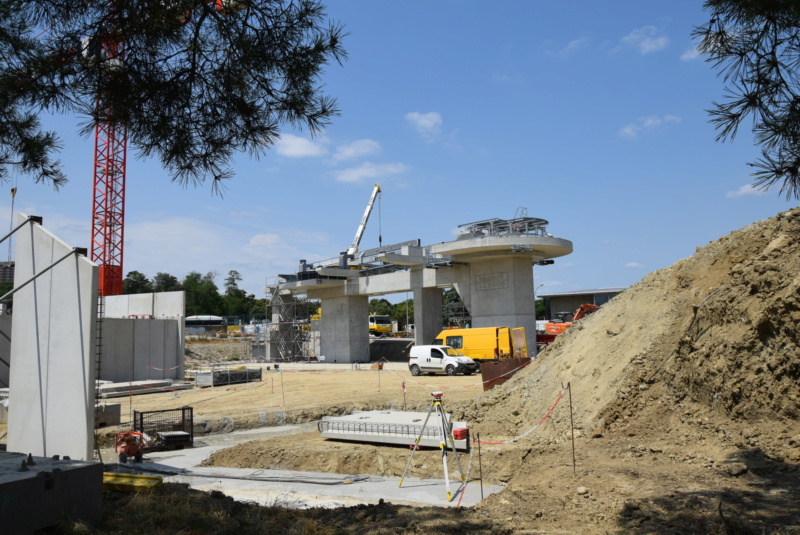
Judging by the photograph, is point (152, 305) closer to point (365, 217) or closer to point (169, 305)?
point (169, 305)

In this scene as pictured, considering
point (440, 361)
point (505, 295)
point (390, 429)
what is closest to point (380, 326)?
point (505, 295)

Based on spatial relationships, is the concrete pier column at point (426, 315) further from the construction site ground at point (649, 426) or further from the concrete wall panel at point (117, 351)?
the construction site ground at point (649, 426)

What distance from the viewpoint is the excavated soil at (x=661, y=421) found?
20.5 feet

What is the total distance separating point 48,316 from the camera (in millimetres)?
9125

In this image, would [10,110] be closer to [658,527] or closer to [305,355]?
[658,527]

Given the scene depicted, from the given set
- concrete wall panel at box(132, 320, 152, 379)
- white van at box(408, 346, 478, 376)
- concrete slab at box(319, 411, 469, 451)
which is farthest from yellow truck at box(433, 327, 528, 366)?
concrete slab at box(319, 411, 469, 451)

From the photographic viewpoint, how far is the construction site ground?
6.04 meters

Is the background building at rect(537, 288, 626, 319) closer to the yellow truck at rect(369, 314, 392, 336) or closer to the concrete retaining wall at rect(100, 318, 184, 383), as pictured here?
the yellow truck at rect(369, 314, 392, 336)

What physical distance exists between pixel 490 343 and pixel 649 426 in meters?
21.5

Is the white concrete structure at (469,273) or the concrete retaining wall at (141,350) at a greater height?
the white concrete structure at (469,273)

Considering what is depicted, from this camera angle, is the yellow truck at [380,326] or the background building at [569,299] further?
the background building at [569,299]

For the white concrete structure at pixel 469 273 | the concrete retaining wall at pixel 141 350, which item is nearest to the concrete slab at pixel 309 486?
the concrete retaining wall at pixel 141 350

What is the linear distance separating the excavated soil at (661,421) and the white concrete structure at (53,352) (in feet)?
13.6

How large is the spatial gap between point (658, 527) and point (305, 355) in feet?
172
